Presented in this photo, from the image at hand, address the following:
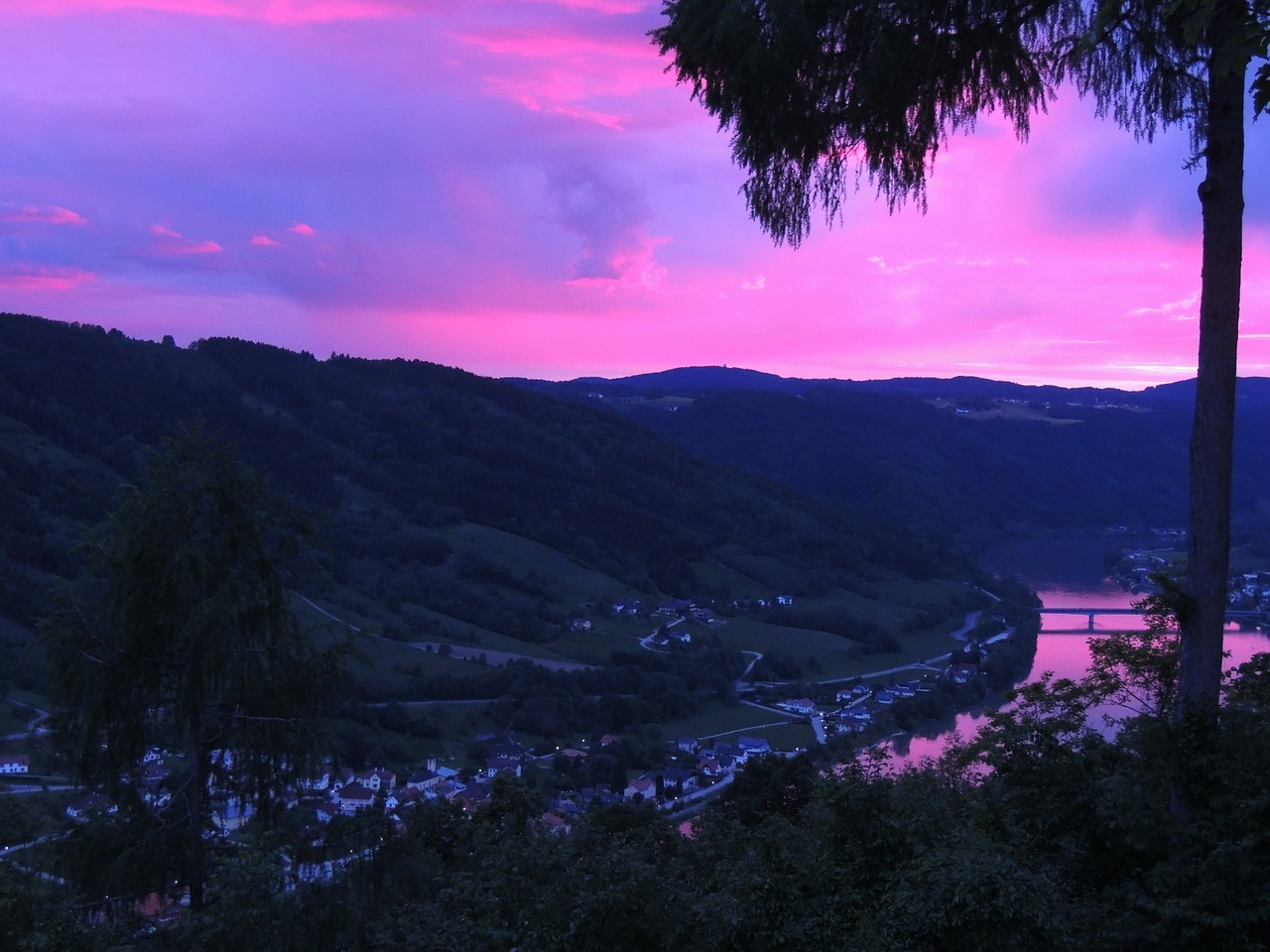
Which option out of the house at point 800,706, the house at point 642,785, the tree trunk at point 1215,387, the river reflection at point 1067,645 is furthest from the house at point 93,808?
the house at point 800,706

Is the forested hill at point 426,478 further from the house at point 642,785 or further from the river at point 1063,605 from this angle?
the house at point 642,785

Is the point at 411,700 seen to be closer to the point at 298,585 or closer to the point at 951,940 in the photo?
the point at 298,585

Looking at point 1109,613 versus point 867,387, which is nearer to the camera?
point 1109,613

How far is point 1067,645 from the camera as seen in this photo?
25.9 m

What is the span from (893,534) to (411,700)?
43965 millimetres

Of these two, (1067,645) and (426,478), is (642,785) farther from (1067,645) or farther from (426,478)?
(426,478)

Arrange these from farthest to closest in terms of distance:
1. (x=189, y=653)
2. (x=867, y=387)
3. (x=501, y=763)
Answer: (x=867, y=387)
(x=501, y=763)
(x=189, y=653)

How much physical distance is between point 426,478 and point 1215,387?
5222 centimetres

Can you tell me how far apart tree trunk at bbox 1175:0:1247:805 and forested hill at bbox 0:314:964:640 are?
79.9ft

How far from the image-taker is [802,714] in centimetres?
2456

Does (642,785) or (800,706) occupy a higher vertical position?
(642,785)

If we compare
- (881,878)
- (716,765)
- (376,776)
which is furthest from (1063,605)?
(881,878)

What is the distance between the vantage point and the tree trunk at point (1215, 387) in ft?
16.6

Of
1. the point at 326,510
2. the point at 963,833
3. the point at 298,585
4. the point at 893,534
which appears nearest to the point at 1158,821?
the point at 963,833
